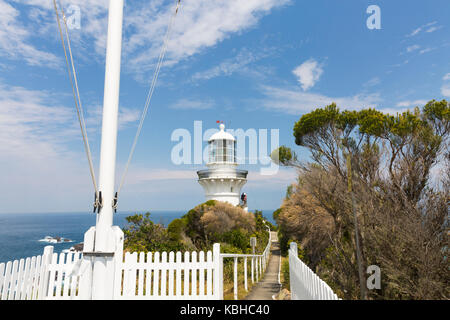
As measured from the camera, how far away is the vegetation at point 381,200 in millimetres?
5270

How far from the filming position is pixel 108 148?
3.79 m

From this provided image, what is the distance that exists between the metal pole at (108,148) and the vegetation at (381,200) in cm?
346

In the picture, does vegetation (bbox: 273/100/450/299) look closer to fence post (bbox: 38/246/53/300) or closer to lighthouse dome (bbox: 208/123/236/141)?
fence post (bbox: 38/246/53/300)

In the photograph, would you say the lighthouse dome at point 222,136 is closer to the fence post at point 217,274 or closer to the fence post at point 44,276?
the fence post at point 217,274

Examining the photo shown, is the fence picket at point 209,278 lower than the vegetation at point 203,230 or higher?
higher

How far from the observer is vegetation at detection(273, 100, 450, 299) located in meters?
5.27

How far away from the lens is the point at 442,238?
18.5ft

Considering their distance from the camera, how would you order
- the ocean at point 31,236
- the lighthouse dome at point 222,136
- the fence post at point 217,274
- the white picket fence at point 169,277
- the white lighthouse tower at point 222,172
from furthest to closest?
the ocean at point 31,236
the lighthouse dome at point 222,136
the white lighthouse tower at point 222,172
the fence post at point 217,274
the white picket fence at point 169,277

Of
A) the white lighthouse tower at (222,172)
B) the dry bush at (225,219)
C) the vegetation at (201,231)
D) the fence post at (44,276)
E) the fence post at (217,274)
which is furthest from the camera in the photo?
the white lighthouse tower at (222,172)

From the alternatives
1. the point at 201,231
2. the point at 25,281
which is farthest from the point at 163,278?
the point at 201,231

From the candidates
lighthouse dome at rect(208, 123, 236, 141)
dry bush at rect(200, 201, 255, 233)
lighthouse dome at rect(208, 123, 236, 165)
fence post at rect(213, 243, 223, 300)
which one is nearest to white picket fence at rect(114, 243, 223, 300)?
fence post at rect(213, 243, 223, 300)

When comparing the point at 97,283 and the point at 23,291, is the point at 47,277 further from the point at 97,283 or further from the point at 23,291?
the point at 97,283

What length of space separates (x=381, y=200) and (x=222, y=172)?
1482cm

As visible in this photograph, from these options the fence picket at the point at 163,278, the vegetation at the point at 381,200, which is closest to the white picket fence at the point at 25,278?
the fence picket at the point at 163,278
